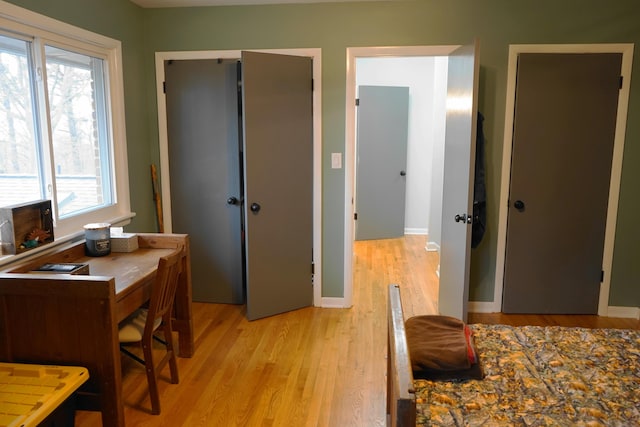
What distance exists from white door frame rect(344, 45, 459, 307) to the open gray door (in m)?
0.24

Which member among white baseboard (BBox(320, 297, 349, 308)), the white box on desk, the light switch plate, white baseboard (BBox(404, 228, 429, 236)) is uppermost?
the light switch plate

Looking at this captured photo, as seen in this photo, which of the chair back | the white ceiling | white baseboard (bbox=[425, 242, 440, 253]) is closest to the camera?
the chair back

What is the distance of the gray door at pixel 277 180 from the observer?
11.2 ft

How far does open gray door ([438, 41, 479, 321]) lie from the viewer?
3.04 metres

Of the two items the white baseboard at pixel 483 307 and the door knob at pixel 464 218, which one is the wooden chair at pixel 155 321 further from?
the white baseboard at pixel 483 307

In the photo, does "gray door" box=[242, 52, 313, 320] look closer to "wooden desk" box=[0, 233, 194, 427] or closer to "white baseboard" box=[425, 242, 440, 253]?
"wooden desk" box=[0, 233, 194, 427]

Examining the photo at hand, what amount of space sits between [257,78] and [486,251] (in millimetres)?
2201

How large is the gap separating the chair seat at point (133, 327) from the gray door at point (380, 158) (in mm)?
3956

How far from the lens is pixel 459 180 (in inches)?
128

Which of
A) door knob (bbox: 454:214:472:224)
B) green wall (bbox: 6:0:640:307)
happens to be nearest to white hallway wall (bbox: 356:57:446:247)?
green wall (bbox: 6:0:640:307)

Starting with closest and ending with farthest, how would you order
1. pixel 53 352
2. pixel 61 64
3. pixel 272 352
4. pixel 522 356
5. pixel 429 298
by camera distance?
pixel 522 356
pixel 53 352
pixel 61 64
pixel 272 352
pixel 429 298

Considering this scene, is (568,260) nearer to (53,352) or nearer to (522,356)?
(522,356)

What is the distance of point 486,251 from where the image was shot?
3693mm

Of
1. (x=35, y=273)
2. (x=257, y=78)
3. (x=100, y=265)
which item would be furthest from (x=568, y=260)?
(x=35, y=273)
